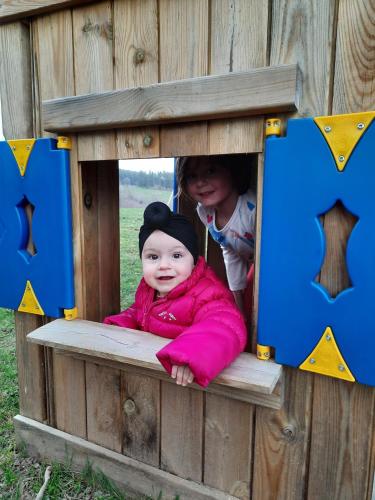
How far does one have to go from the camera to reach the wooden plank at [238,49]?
120 centimetres

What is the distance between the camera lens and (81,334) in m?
1.51

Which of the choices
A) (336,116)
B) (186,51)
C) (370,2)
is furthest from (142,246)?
(370,2)

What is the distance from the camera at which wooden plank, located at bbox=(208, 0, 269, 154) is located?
1202mm

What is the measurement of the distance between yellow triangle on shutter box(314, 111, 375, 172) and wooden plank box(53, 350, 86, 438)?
1397 mm

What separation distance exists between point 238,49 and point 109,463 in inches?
71.0

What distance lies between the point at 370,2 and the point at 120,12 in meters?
0.86

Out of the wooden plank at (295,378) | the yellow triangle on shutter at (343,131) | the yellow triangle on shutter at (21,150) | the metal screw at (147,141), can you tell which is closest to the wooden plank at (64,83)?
the yellow triangle on shutter at (21,150)

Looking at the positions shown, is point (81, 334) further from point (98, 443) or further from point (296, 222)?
point (296, 222)

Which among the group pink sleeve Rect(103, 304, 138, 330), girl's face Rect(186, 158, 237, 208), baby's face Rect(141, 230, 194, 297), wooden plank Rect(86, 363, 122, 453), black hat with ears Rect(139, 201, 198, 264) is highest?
girl's face Rect(186, 158, 237, 208)

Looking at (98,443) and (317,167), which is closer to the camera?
(317,167)

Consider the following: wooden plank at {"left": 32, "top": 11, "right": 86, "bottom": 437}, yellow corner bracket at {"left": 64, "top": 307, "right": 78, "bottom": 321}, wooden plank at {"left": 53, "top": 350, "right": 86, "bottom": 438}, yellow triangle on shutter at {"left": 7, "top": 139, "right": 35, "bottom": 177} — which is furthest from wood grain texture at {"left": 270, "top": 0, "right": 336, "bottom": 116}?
wooden plank at {"left": 53, "top": 350, "right": 86, "bottom": 438}

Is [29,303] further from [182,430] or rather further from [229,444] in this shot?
[229,444]

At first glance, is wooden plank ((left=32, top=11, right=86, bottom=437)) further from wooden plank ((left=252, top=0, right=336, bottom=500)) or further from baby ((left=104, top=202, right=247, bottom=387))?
wooden plank ((left=252, top=0, right=336, bottom=500))

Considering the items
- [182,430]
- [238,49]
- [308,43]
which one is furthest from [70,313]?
[308,43]
